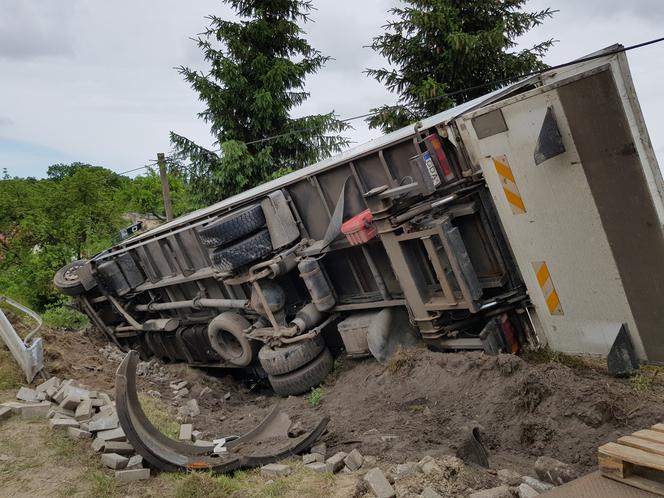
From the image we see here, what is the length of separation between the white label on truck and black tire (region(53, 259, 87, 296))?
6478mm

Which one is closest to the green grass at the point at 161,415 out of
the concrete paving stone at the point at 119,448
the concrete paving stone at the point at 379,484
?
the concrete paving stone at the point at 119,448

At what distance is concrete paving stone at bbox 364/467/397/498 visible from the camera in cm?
283

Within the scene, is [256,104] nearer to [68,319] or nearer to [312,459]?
[68,319]

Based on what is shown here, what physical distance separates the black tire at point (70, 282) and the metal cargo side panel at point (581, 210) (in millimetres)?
7111

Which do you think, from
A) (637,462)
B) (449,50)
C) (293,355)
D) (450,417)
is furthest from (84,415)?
(449,50)

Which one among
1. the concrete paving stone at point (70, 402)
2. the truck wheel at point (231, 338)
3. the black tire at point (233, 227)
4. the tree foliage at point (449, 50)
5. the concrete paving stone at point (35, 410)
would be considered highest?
the tree foliage at point (449, 50)

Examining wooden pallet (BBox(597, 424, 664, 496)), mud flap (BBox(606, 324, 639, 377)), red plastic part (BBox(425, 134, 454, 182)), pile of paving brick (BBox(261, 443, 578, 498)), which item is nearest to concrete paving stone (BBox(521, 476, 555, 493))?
pile of paving brick (BBox(261, 443, 578, 498))

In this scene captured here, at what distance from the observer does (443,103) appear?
12727 millimetres

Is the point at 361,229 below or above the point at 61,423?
above

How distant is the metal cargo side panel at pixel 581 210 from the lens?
3.21 m

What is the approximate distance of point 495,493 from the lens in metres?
2.56

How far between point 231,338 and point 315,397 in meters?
2.02

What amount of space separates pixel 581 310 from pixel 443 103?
393 inches

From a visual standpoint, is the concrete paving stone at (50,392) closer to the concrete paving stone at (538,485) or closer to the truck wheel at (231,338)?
the truck wheel at (231,338)
